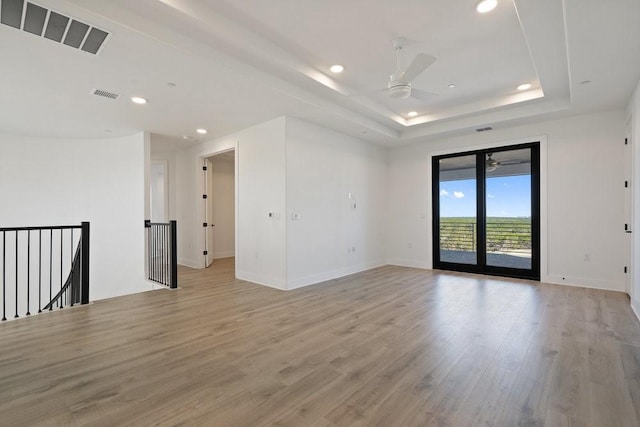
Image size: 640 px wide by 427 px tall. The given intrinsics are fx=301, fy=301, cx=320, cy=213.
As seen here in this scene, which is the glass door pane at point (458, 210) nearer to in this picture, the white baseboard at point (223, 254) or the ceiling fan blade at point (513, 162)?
the ceiling fan blade at point (513, 162)

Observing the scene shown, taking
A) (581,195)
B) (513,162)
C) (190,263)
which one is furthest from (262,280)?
(581,195)

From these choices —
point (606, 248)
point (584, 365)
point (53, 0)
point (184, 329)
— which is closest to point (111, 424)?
point (184, 329)

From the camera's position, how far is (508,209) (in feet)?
19.1

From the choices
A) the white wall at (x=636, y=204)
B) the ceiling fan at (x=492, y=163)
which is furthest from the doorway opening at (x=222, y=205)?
the white wall at (x=636, y=204)

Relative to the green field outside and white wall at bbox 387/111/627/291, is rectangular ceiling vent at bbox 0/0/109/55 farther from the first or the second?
the green field outside

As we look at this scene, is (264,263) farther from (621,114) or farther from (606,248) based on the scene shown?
(621,114)

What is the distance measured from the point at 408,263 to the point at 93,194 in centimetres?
728

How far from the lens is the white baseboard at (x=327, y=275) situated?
5.06 m

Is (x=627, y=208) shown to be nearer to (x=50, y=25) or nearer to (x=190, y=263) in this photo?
(x=50, y=25)

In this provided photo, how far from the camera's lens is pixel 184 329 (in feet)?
10.6

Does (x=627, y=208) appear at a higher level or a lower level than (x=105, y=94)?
lower

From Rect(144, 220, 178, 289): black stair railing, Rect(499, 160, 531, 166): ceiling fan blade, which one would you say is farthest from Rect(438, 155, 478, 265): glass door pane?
Rect(144, 220, 178, 289): black stair railing

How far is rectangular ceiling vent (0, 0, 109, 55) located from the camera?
2.33m

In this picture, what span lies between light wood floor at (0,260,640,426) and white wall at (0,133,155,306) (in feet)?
8.04
